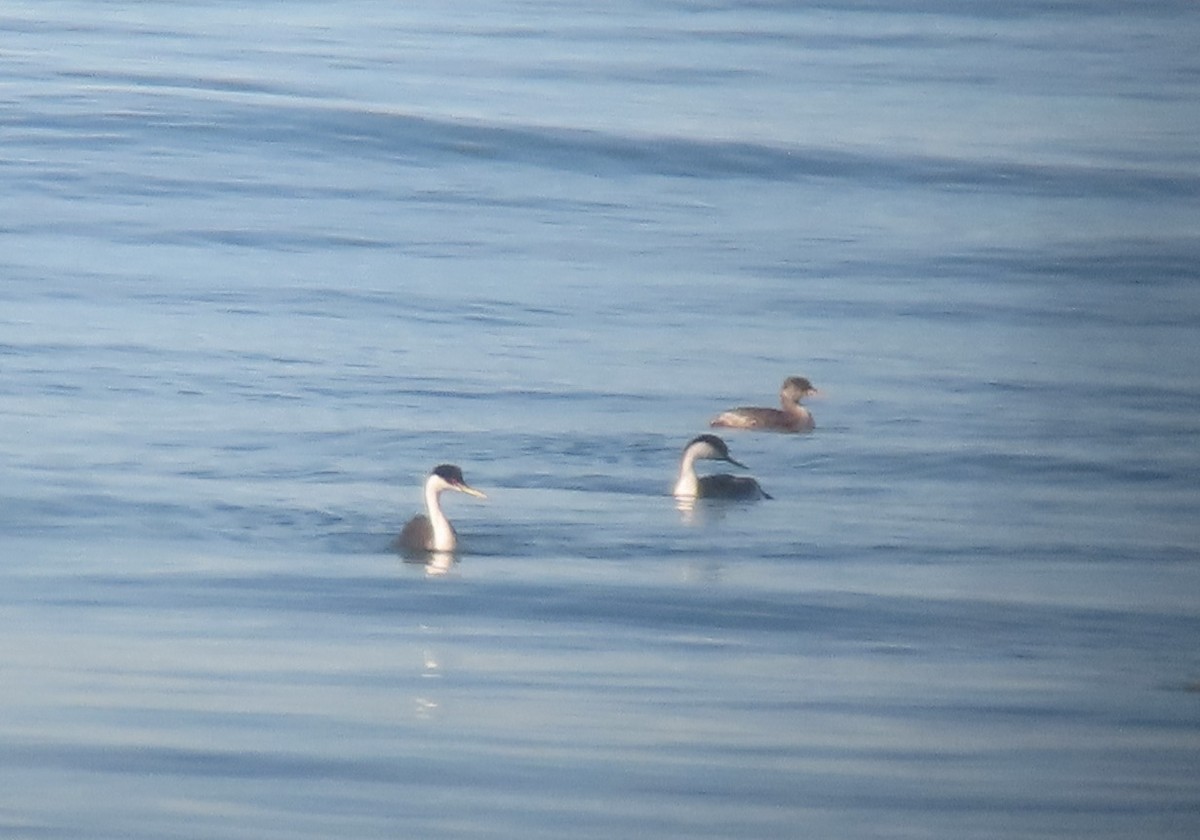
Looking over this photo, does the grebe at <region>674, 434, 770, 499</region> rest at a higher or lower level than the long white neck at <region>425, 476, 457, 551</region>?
higher

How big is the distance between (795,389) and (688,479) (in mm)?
288

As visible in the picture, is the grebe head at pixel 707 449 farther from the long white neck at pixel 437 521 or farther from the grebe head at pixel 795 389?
the long white neck at pixel 437 521

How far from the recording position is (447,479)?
4.22 meters

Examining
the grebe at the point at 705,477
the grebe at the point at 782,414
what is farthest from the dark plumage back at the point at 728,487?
the grebe at the point at 782,414

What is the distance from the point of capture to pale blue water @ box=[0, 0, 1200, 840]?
3.60m

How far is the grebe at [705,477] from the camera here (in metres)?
4.43

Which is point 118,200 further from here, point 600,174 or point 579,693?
point 579,693

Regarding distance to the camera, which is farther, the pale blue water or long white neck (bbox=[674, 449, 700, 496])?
long white neck (bbox=[674, 449, 700, 496])

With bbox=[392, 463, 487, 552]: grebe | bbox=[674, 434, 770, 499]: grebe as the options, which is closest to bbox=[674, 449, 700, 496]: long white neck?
bbox=[674, 434, 770, 499]: grebe

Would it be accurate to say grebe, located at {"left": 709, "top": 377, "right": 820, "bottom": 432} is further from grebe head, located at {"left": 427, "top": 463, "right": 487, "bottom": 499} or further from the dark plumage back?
grebe head, located at {"left": 427, "top": 463, "right": 487, "bottom": 499}

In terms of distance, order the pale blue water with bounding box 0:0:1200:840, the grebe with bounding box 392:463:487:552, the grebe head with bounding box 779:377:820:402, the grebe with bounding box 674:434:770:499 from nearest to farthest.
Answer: the pale blue water with bounding box 0:0:1200:840 < the grebe with bounding box 392:463:487:552 < the grebe head with bounding box 779:377:820:402 < the grebe with bounding box 674:434:770:499

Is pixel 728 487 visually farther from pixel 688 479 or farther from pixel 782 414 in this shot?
pixel 782 414

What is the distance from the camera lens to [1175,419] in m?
4.23

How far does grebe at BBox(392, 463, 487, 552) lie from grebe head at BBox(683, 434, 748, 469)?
16.6 inches
